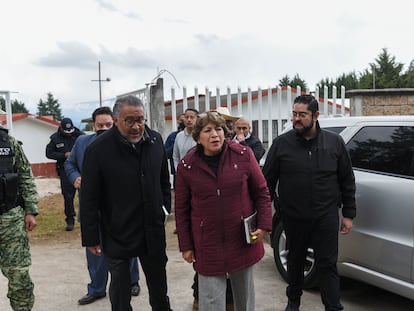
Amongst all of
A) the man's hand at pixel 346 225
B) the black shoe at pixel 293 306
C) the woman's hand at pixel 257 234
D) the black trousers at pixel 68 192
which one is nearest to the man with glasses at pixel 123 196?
the woman's hand at pixel 257 234

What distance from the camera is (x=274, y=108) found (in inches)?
355

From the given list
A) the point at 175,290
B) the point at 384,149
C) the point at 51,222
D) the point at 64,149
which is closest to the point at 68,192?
the point at 64,149

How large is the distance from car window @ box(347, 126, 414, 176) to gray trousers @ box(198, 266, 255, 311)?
153cm

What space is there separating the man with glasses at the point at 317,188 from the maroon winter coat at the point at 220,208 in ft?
1.99

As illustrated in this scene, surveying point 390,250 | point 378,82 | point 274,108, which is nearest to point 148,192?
point 390,250

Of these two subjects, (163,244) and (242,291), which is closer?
(242,291)

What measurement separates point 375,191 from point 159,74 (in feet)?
16.8

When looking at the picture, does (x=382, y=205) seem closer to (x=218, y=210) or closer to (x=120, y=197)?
(x=218, y=210)

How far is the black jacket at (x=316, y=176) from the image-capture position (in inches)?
134

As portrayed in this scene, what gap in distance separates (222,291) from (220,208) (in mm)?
580

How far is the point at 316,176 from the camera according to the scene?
3414mm

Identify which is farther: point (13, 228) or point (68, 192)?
point (68, 192)

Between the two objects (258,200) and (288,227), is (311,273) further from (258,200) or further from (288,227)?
(258,200)

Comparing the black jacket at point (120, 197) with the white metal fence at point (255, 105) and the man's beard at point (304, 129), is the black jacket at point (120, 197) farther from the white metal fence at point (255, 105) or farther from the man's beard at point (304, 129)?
the white metal fence at point (255, 105)
